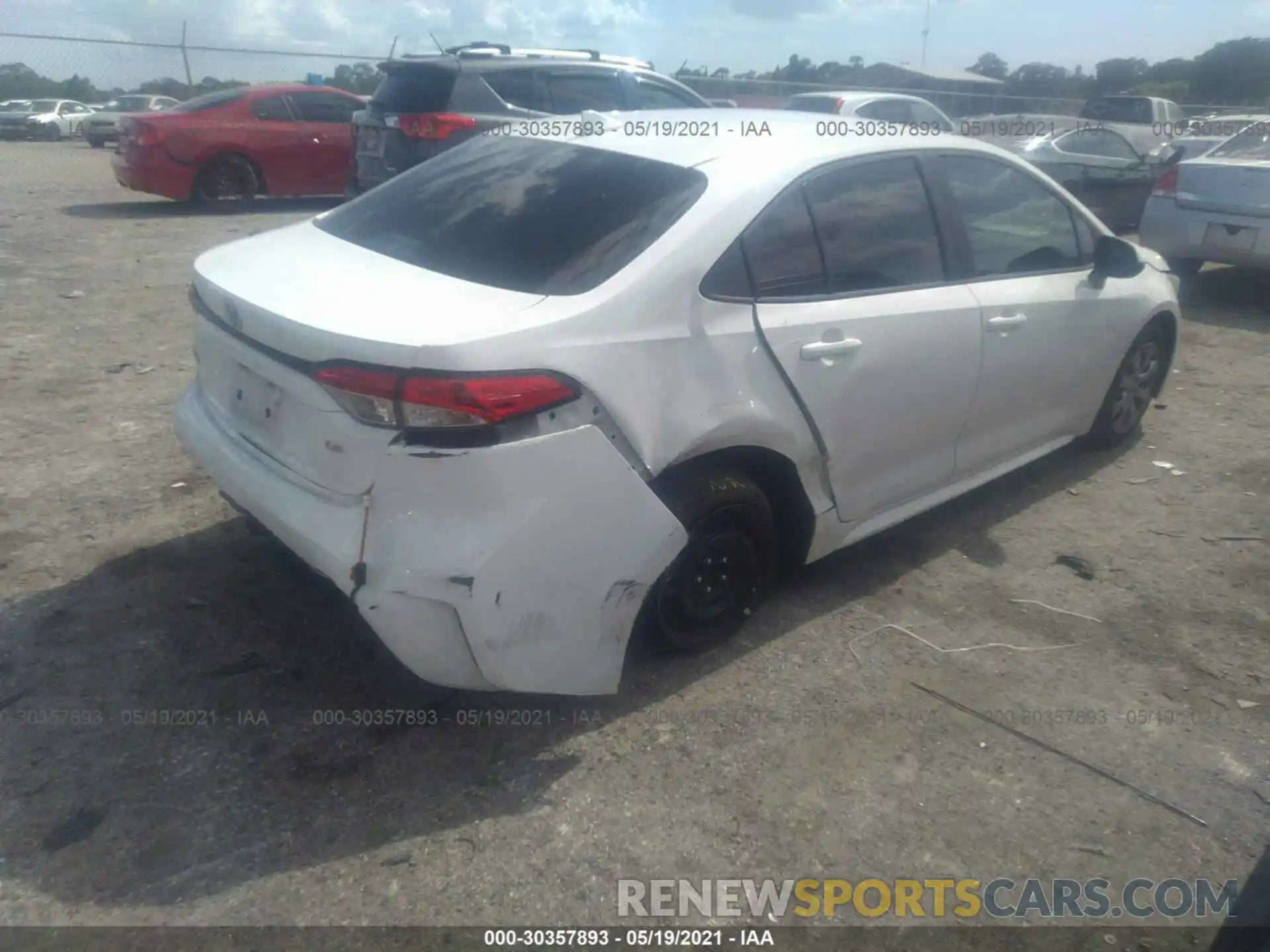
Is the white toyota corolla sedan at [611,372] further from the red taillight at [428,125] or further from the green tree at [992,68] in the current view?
the green tree at [992,68]

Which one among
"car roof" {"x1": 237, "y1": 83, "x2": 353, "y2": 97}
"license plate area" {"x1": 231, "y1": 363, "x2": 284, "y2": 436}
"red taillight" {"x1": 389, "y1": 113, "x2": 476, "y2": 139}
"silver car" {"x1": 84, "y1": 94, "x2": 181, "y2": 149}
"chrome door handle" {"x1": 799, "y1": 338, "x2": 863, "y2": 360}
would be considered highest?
"car roof" {"x1": 237, "y1": 83, "x2": 353, "y2": 97}

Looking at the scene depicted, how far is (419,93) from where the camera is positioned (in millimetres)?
9375

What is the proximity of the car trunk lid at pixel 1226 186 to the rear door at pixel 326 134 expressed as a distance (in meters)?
8.99

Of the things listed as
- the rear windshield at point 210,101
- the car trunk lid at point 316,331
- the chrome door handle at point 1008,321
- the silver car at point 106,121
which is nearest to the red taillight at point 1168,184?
the chrome door handle at point 1008,321

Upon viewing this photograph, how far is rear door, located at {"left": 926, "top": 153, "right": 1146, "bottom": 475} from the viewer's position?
390cm

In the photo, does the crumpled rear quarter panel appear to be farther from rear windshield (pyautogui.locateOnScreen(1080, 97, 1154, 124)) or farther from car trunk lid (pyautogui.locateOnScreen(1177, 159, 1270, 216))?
rear windshield (pyautogui.locateOnScreen(1080, 97, 1154, 124))

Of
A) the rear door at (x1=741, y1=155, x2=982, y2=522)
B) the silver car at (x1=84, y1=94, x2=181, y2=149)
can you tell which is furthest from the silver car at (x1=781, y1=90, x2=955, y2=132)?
the silver car at (x1=84, y1=94, x2=181, y2=149)

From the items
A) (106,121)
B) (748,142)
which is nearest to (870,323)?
(748,142)

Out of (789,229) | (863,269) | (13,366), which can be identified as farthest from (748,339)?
(13,366)

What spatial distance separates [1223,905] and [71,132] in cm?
3072

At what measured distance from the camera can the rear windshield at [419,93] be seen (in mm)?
9352

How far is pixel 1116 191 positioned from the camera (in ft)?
38.4

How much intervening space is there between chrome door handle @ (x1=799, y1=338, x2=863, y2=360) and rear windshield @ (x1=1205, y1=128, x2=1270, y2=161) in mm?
7178

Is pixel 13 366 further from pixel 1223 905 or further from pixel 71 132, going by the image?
pixel 71 132
